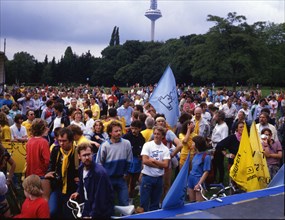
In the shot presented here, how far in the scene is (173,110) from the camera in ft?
39.0

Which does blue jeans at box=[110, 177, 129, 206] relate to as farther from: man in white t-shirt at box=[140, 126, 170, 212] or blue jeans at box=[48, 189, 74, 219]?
blue jeans at box=[48, 189, 74, 219]

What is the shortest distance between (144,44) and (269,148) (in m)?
88.6

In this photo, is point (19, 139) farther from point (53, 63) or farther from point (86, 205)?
point (53, 63)

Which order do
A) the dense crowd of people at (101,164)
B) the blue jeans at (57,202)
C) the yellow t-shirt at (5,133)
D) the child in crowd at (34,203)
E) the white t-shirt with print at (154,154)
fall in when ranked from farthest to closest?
the yellow t-shirt at (5,133) < the white t-shirt with print at (154,154) < the blue jeans at (57,202) < the dense crowd of people at (101,164) < the child in crowd at (34,203)

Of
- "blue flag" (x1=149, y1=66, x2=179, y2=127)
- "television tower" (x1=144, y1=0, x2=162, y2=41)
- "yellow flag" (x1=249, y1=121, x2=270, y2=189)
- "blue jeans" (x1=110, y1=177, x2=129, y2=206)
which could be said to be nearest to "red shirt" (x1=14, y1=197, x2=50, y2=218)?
"blue jeans" (x1=110, y1=177, x2=129, y2=206)

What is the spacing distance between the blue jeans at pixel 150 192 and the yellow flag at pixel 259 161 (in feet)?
4.98

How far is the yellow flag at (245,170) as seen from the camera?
21.6ft

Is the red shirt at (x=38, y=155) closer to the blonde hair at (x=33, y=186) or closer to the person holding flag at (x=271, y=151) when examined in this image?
the blonde hair at (x=33, y=186)

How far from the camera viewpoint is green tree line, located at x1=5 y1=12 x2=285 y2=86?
59.0 metres

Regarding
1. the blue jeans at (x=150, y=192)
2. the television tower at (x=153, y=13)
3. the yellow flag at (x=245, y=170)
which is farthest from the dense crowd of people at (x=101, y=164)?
the television tower at (x=153, y=13)

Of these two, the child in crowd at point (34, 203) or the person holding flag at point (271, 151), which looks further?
the person holding flag at point (271, 151)

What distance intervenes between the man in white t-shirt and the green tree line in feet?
172

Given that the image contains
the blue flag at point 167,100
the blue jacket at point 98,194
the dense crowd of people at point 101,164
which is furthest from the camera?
the blue flag at point 167,100

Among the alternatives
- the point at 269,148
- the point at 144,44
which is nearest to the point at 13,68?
the point at 144,44
